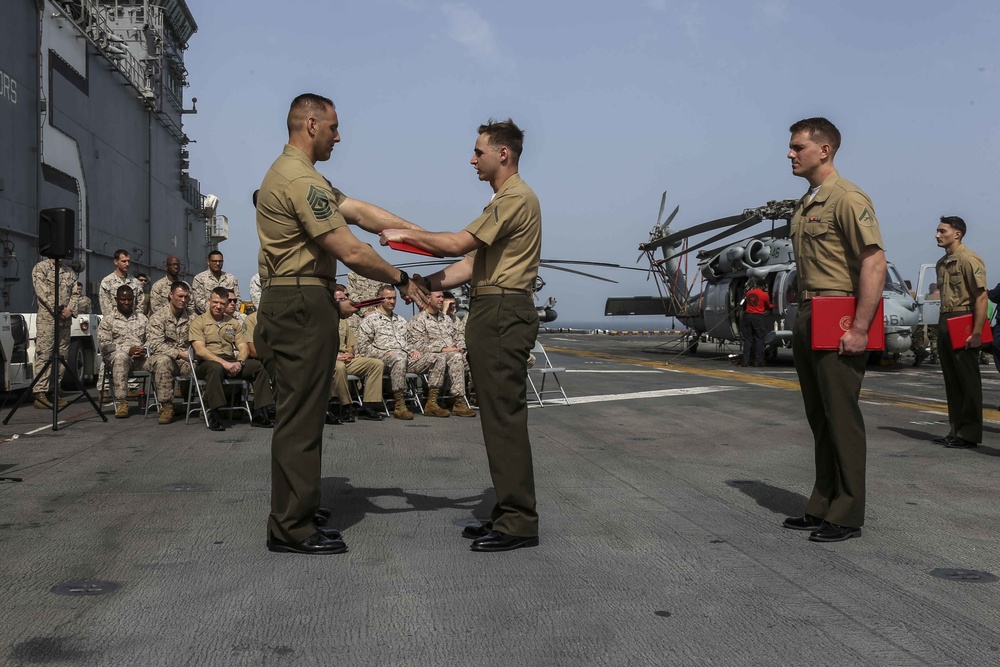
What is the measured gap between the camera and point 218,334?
9.60 m

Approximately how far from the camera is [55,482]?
5738 mm

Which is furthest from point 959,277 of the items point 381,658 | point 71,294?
point 71,294

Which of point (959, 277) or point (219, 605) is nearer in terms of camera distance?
point (219, 605)

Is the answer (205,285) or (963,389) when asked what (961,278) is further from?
(205,285)

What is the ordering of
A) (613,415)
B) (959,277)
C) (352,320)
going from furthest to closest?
1. (352,320)
2. (613,415)
3. (959,277)

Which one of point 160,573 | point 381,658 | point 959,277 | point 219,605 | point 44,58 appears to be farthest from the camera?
point 44,58

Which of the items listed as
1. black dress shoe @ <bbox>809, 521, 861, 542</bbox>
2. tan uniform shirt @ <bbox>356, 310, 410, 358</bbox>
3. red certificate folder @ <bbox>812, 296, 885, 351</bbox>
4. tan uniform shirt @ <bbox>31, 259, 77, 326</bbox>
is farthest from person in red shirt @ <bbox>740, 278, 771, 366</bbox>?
black dress shoe @ <bbox>809, 521, 861, 542</bbox>

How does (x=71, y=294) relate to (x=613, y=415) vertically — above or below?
above

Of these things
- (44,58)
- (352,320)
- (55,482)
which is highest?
(44,58)

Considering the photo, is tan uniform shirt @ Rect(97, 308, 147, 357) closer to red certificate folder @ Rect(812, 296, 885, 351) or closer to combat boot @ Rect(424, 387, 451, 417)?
combat boot @ Rect(424, 387, 451, 417)

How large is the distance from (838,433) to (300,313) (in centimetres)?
268

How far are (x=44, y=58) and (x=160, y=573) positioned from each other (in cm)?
1466

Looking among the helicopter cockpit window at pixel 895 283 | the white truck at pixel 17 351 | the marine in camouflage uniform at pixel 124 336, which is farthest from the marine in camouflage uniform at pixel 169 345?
the helicopter cockpit window at pixel 895 283

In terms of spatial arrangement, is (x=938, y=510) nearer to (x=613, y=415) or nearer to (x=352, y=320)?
(x=613, y=415)
